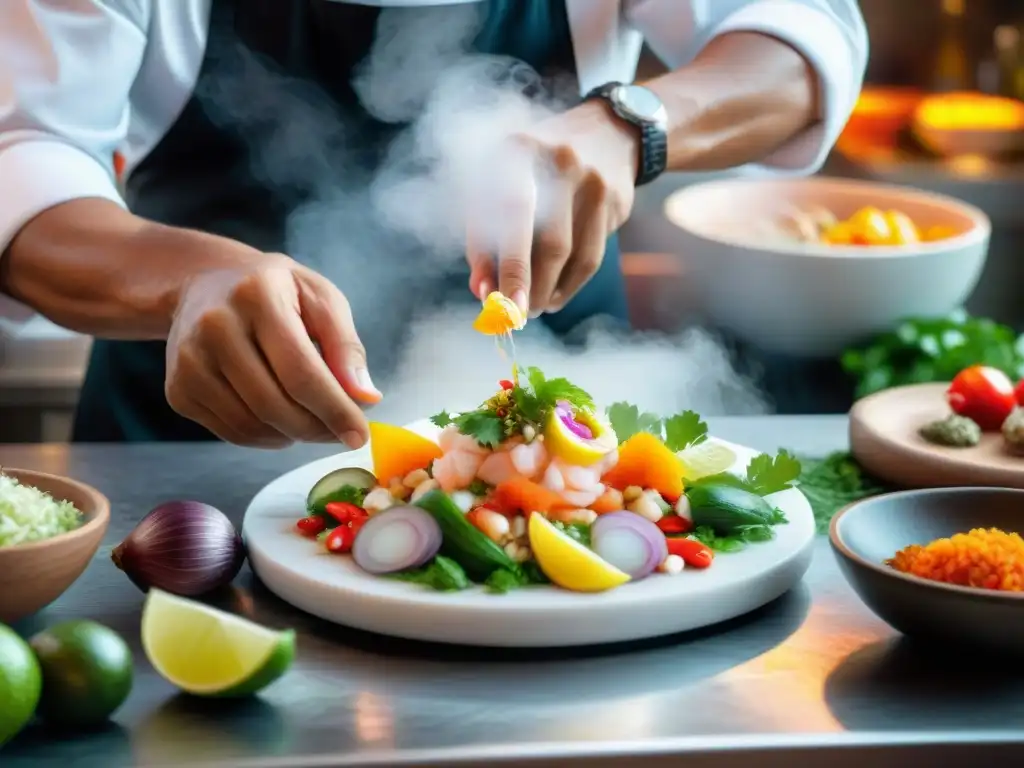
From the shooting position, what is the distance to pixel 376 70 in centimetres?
227

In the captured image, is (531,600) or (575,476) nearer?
(531,600)

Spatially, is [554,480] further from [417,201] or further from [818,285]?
[818,285]

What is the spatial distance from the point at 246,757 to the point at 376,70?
1.36 metres

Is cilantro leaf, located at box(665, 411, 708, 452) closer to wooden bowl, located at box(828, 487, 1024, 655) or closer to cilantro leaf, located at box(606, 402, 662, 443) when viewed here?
cilantro leaf, located at box(606, 402, 662, 443)

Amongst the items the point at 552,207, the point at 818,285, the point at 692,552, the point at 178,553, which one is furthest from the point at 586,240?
the point at 818,285

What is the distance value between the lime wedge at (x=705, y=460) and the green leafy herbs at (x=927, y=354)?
1.12m

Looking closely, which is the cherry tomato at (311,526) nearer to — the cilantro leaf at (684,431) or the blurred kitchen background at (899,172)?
the cilantro leaf at (684,431)

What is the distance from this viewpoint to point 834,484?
6.50ft

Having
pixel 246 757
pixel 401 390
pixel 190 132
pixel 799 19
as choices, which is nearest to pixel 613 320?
pixel 401 390

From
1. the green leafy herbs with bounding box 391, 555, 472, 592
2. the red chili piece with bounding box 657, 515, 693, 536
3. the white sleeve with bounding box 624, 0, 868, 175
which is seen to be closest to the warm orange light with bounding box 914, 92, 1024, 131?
the white sleeve with bounding box 624, 0, 868, 175

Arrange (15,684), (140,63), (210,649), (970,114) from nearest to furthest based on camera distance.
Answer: (15,684) < (210,649) < (140,63) < (970,114)

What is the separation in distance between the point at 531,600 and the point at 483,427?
247mm

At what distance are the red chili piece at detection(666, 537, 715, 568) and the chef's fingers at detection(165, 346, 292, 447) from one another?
19.5 inches

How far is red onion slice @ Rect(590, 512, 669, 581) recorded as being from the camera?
1.47 metres
